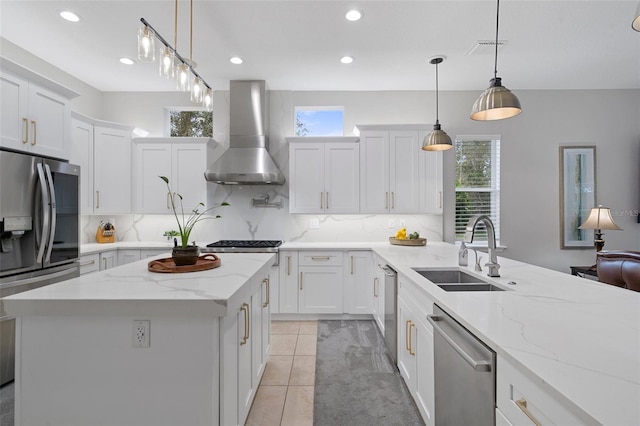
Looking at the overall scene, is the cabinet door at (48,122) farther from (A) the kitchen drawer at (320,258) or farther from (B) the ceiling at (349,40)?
(A) the kitchen drawer at (320,258)

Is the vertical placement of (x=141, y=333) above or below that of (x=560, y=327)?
below

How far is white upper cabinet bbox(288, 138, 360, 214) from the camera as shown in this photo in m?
3.91

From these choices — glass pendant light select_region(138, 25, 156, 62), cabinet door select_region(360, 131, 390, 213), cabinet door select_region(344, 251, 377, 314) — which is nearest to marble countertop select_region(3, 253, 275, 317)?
glass pendant light select_region(138, 25, 156, 62)

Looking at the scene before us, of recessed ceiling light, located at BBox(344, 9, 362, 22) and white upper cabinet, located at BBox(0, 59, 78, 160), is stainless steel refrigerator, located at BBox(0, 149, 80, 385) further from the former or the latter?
recessed ceiling light, located at BBox(344, 9, 362, 22)

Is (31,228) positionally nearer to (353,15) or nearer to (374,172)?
(353,15)

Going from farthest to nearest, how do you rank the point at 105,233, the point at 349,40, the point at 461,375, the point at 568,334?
the point at 105,233 → the point at 349,40 → the point at 461,375 → the point at 568,334

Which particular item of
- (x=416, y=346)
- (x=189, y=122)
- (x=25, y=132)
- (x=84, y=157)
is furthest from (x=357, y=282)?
(x=84, y=157)

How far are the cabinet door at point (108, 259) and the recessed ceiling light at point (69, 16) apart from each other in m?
2.36

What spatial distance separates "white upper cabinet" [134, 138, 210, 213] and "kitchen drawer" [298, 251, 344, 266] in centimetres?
158

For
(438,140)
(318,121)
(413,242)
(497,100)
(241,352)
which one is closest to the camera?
(241,352)

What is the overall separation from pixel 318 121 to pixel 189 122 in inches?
75.4

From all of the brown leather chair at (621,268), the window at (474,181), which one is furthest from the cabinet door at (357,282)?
the brown leather chair at (621,268)

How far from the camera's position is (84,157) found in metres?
3.54

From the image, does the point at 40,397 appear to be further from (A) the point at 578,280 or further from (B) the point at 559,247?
(B) the point at 559,247
